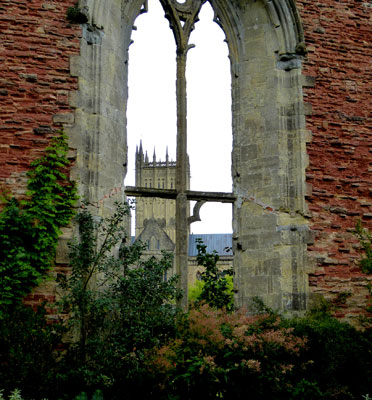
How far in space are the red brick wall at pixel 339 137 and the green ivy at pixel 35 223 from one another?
10.3ft

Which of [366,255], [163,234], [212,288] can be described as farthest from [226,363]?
[163,234]

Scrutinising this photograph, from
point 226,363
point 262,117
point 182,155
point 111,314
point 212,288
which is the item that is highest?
point 262,117

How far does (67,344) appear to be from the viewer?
7.01 metres

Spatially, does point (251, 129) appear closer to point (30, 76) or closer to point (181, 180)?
point (181, 180)

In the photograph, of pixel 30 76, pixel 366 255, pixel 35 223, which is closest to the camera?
pixel 35 223

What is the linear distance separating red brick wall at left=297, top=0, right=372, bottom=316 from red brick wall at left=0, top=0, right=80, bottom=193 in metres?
3.22

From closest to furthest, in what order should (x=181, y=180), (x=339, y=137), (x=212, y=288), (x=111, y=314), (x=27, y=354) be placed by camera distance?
(x=27, y=354) < (x=111, y=314) < (x=181, y=180) < (x=212, y=288) < (x=339, y=137)

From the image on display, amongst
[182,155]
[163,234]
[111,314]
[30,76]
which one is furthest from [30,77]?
[163,234]

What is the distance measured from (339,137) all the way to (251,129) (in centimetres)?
117

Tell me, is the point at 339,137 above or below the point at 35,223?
above

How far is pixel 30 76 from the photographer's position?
25.0ft

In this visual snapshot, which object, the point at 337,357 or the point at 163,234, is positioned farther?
the point at 163,234

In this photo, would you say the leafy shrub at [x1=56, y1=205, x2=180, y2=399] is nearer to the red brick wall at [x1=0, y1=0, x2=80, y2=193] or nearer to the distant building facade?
the red brick wall at [x1=0, y1=0, x2=80, y2=193]

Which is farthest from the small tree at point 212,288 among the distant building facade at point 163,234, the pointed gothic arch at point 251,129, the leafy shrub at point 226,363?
the distant building facade at point 163,234
